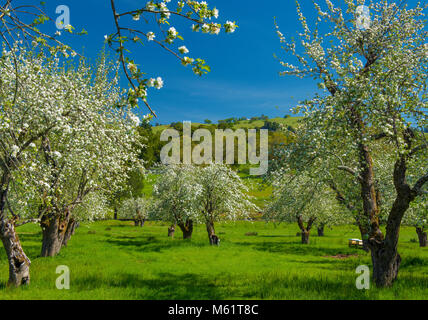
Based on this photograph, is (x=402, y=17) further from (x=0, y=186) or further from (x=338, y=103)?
(x=0, y=186)

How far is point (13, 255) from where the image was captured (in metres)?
13.3

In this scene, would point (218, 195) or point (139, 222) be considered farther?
point (139, 222)

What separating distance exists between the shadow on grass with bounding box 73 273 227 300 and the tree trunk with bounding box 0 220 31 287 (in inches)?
88.6

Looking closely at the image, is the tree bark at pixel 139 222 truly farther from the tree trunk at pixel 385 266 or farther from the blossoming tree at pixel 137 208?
the tree trunk at pixel 385 266

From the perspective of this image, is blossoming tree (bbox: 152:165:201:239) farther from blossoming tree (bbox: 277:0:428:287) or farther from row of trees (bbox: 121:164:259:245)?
blossoming tree (bbox: 277:0:428:287)

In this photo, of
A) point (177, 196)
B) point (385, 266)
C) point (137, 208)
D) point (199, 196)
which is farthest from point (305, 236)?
point (137, 208)

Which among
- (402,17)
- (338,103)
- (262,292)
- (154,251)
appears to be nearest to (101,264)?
(154,251)

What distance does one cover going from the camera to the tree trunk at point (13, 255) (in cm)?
1321

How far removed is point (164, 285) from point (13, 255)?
21.9 ft

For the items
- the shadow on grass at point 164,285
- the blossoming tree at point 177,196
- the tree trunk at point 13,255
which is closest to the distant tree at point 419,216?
the shadow on grass at point 164,285

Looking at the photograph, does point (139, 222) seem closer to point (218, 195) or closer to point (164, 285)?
point (218, 195)

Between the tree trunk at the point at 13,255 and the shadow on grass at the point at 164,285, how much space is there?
7.38 ft
